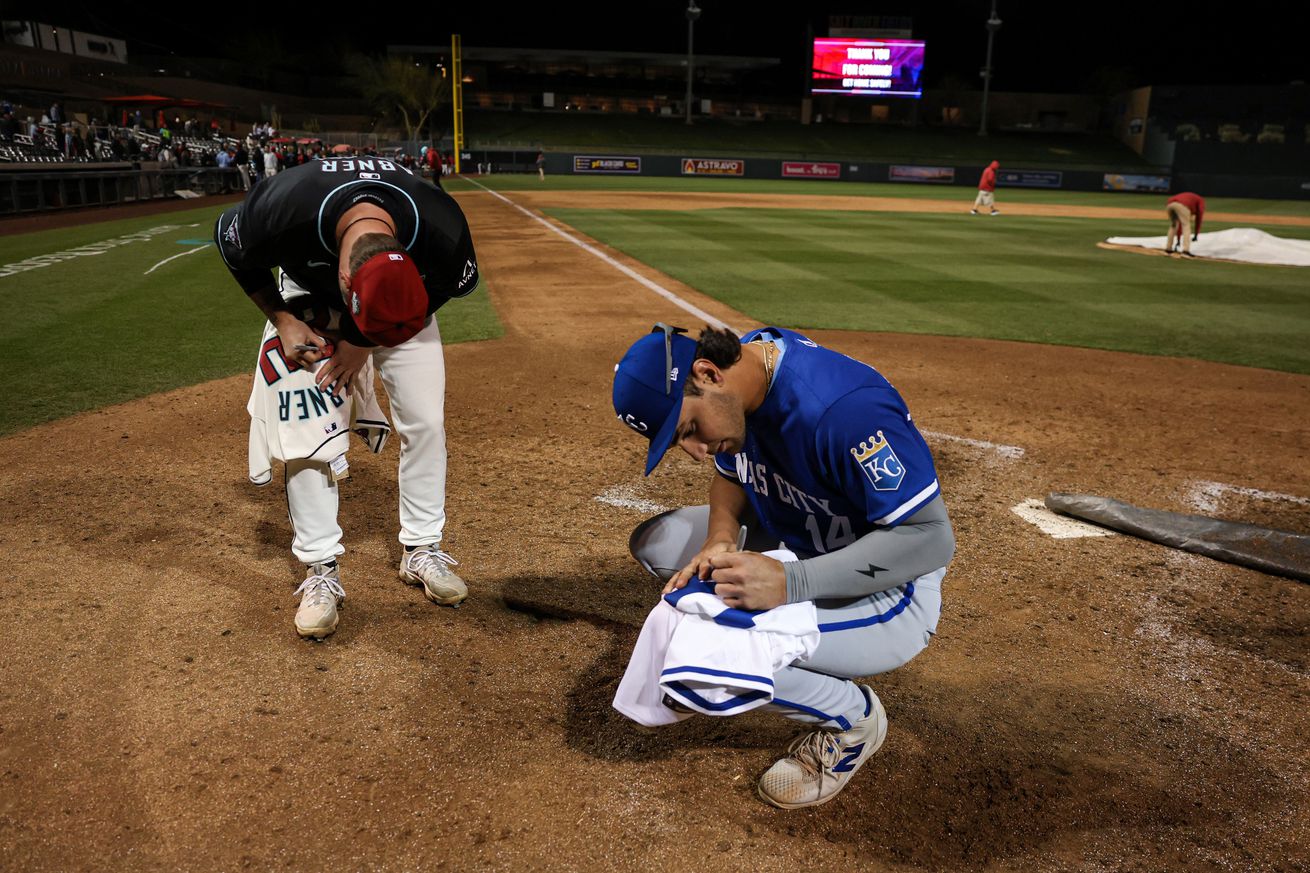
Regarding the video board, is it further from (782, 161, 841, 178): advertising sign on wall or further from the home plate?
the home plate

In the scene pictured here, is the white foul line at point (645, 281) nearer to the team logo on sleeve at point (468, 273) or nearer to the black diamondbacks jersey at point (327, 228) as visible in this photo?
the team logo on sleeve at point (468, 273)

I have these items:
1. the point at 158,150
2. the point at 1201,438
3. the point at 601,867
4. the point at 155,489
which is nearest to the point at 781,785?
the point at 601,867

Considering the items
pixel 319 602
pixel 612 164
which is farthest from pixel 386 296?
pixel 612 164

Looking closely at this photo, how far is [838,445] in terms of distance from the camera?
7.30ft

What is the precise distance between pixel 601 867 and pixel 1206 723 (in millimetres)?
2059

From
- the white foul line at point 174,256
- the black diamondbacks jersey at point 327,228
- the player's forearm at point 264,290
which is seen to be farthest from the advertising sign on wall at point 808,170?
the player's forearm at point 264,290

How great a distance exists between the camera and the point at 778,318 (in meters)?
9.88

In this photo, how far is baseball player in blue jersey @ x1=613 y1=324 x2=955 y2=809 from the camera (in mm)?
2184

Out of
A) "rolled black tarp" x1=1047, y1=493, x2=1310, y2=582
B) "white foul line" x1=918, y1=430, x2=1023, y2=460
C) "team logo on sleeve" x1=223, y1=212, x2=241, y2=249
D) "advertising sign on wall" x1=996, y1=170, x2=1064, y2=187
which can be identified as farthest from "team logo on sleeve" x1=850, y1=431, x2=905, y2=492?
"advertising sign on wall" x1=996, y1=170, x2=1064, y2=187

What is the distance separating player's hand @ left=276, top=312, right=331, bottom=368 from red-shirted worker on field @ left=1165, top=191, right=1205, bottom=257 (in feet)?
52.6

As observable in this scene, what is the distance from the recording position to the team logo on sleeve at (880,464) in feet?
7.16

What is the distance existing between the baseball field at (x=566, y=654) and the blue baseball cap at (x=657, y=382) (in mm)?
1094

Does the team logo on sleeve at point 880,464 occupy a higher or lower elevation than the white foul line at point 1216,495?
higher

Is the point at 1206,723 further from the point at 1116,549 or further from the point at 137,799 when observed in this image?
the point at 137,799
